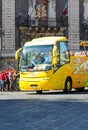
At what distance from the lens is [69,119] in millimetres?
15539

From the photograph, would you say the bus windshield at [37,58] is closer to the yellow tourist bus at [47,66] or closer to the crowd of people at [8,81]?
the yellow tourist bus at [47,66]

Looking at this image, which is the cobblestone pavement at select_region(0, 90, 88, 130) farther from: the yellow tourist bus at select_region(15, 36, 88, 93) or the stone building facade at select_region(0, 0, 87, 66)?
the stone building facade at select_region(0, 0, 87, 66)

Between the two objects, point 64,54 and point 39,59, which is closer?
point 39,59

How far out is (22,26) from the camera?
159 feet

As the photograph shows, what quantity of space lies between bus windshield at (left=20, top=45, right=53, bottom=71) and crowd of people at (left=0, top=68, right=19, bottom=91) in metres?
5.66

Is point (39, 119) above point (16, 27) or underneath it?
underneath

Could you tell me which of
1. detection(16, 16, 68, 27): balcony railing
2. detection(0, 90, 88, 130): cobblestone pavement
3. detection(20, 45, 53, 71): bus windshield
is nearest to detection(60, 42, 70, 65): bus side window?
detection(20, 45, 53, 71): bus windshield

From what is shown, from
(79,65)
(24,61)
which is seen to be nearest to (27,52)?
(24,61)

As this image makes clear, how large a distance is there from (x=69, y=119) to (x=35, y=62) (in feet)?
50.1

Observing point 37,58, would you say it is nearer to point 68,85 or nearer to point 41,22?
point 68,85

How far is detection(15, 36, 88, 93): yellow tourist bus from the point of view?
30.2 meters

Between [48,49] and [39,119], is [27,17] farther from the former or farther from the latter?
[39,119]

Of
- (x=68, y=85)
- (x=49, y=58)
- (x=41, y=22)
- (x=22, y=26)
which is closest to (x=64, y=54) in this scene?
(x=49, y=58)

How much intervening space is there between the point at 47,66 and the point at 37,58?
0.84 m
